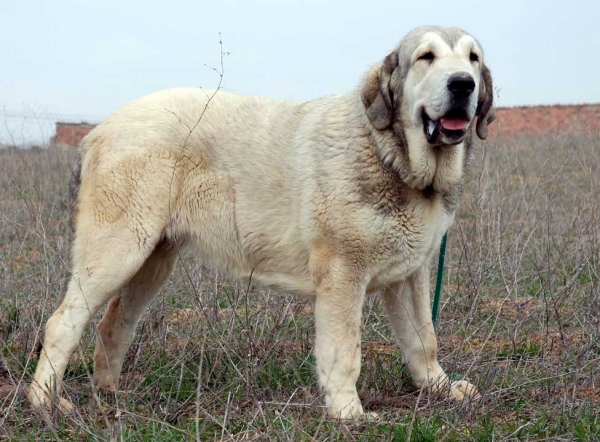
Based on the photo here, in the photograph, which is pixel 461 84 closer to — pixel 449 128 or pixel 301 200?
pixel 449 128

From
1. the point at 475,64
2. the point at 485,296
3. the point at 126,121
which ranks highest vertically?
the point at 475,64

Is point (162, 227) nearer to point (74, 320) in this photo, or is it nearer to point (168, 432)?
point (74, 320)

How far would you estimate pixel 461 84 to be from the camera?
3176 millimetres

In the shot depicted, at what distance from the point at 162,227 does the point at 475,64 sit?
5.83 ft

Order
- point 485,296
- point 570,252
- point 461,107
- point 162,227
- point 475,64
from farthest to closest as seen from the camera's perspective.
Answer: point 570,252, point 485,296, point 162,227, point 475,64, point 461,107

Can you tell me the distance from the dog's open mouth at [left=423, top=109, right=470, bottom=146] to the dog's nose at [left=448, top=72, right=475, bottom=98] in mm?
89

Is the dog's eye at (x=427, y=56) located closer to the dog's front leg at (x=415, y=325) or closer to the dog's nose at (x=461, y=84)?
the dog's nose at (x=461, y=84)

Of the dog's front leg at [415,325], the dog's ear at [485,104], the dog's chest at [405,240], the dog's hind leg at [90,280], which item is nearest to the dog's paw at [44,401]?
the dog's hind leg at [90,280]

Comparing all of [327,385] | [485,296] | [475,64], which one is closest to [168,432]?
[327,385]

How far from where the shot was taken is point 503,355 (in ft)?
14.3

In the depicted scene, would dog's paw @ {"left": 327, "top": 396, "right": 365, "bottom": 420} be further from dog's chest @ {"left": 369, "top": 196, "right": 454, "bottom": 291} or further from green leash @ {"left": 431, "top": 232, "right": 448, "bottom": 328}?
green leash @ {"left": 431, "top": 232, "right": 448, "bottom": 328}

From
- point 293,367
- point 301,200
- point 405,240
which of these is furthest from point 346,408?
point 301,200

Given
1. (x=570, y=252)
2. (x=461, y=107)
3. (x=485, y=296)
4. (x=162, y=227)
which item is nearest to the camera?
(x=461, y=107)

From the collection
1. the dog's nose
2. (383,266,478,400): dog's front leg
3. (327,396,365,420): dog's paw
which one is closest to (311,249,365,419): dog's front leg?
(327,396,365,420): dog's paw
